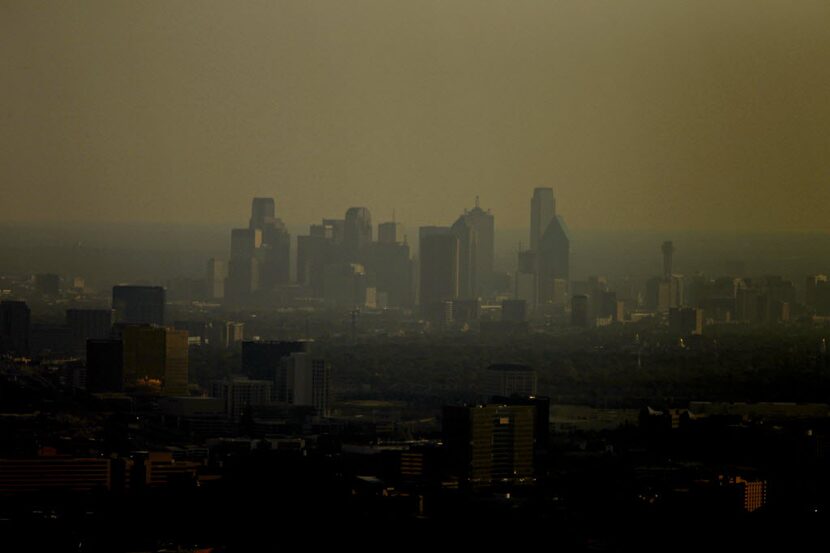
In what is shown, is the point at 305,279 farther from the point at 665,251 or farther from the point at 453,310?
the point at 665,251

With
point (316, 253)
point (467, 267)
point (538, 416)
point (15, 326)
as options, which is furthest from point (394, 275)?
point (538, 416)

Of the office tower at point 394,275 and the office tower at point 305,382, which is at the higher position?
the office tower at point 394,275

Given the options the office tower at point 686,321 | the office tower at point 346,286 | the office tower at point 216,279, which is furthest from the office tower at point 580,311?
the office tower at point 216,279

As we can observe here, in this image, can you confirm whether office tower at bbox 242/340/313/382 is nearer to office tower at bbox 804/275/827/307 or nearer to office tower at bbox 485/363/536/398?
office tower at bbox 485/363/536/398

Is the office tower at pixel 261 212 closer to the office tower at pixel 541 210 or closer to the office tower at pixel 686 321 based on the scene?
the office tower at pixel 541 210

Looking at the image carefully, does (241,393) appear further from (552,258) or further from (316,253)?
(552,258)

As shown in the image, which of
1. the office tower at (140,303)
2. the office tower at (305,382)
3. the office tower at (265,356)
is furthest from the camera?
the office tower at (140,303)
